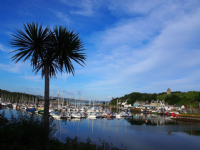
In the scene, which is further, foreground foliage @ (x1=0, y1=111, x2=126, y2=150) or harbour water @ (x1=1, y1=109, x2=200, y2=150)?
harbour water @ (x1=1, y1=109, x2=200, y2=150)

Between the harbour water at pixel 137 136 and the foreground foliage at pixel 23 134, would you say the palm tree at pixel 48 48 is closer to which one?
the foreground foliage at pixel 23 134

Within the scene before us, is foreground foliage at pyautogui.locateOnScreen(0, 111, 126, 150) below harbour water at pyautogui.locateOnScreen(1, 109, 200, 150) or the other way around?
the other way around

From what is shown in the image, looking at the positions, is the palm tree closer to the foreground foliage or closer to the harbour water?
the foreground foliage

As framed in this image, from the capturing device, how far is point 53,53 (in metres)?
9.10

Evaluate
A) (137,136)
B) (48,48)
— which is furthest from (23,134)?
(137,136)

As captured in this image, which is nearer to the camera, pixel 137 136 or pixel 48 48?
pixel 48 48

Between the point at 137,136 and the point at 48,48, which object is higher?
the point at 48,48

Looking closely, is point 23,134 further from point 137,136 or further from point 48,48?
point 137,136

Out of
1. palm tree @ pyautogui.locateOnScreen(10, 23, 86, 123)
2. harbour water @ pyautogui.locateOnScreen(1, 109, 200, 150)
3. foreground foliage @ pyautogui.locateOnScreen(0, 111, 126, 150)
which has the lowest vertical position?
harbour water @ pyautogui.locateOnScreen(1, 109, 200, 150)

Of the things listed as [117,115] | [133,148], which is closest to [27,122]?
[133,148]

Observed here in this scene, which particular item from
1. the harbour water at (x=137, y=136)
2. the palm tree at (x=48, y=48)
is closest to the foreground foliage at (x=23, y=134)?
the palm tree at (x=48, y=48)

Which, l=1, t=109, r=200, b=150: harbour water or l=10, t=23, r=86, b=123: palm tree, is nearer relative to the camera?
l=10, t=23, r=86, b=123: palm tree

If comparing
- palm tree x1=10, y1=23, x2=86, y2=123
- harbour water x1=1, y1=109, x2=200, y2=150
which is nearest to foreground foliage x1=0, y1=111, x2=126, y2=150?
palm tree x1=10, y1=23, x2=86, y2=123

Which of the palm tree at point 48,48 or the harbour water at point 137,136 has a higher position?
the palm tree at point 48,48
